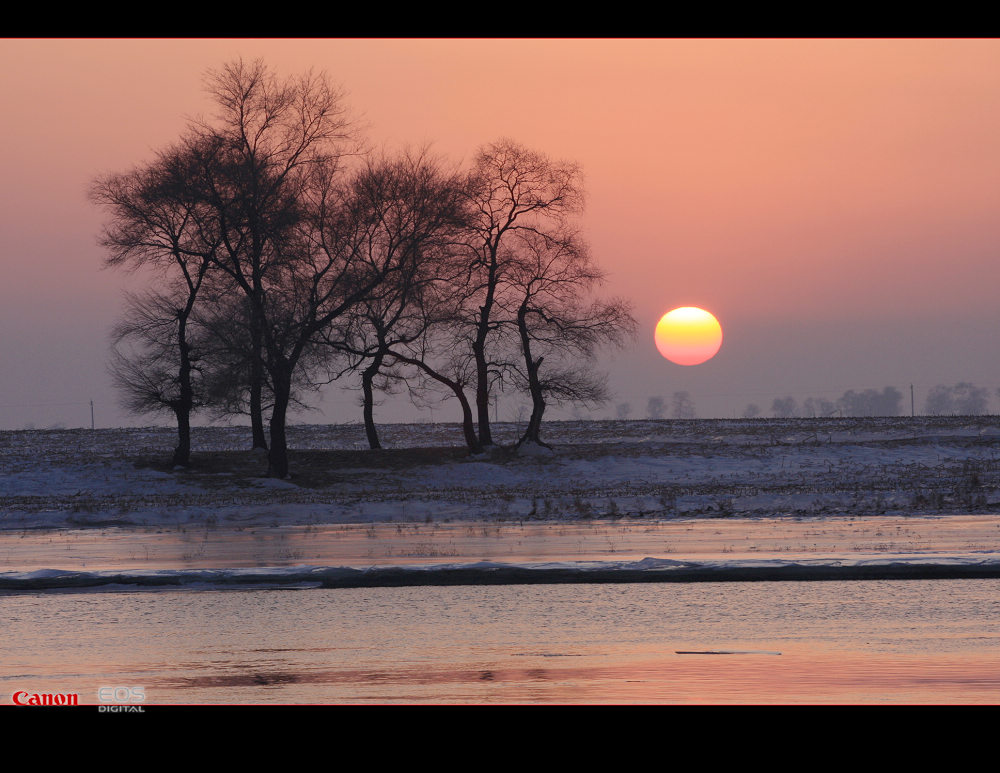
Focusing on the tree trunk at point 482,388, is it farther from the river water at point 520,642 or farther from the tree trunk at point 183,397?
the river water at point 520,642

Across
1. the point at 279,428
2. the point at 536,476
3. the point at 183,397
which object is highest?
the point at 183,397

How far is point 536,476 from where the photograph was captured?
44.1 m

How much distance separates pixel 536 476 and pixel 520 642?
3459 centimetres

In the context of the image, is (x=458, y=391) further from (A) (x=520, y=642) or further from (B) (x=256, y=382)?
(A) (x=520, y=642)

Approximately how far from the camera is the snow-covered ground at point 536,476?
27.8 metres

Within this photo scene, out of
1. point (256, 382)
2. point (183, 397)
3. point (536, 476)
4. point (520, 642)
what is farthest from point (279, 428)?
point (520, 642)

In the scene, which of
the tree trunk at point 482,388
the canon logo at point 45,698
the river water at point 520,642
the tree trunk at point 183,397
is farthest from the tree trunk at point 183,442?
the canon logo at point 45,698

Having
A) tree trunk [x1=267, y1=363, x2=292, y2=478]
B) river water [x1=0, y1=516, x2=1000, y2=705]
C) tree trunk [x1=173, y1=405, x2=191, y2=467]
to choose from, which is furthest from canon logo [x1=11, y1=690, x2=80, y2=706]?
tree trunk [x1=173, y1=405, x2=191, y2=467]

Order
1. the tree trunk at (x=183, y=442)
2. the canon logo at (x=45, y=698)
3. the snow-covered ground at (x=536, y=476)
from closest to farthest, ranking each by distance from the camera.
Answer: the canon logo at (x=45, y=698)
the snow-covered ground at (x=536, y=476)
the tree trunk at (x=183, y=442)

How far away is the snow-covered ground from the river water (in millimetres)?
11605

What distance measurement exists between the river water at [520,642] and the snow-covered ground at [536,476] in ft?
38.1
